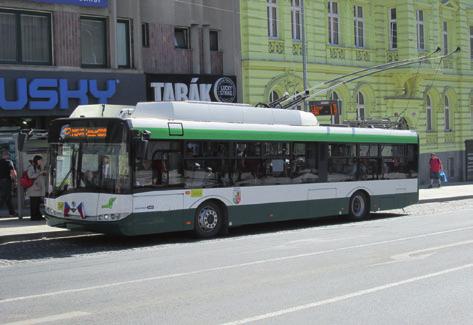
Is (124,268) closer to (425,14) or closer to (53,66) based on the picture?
(53,66)

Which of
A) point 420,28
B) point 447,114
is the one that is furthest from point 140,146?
point 447,114

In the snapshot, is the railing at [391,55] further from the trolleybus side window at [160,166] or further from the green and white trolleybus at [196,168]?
the trolleybus side window at [160,166]

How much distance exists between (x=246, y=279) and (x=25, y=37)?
1445 cm

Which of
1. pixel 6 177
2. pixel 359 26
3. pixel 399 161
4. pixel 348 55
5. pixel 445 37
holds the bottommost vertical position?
pixel 6 177

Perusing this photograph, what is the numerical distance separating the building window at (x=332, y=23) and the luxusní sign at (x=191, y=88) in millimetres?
7312

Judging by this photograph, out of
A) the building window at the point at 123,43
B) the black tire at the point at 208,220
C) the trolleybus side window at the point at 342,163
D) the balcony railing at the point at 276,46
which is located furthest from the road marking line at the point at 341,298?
the balcony railing at the point at 276,46

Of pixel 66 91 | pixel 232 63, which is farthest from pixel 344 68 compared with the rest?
pixel 66 91

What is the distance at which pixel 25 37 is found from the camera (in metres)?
21.6

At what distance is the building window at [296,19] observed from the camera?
30.4m

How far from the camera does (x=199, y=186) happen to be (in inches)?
621

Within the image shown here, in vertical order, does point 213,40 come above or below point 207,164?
above

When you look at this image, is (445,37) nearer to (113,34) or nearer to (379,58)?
(379,58)

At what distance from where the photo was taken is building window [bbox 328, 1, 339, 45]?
3247 cm

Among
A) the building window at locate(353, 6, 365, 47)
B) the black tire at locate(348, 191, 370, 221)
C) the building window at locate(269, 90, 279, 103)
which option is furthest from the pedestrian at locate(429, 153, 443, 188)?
the black tire at locate(348, 191, 370, 221)
